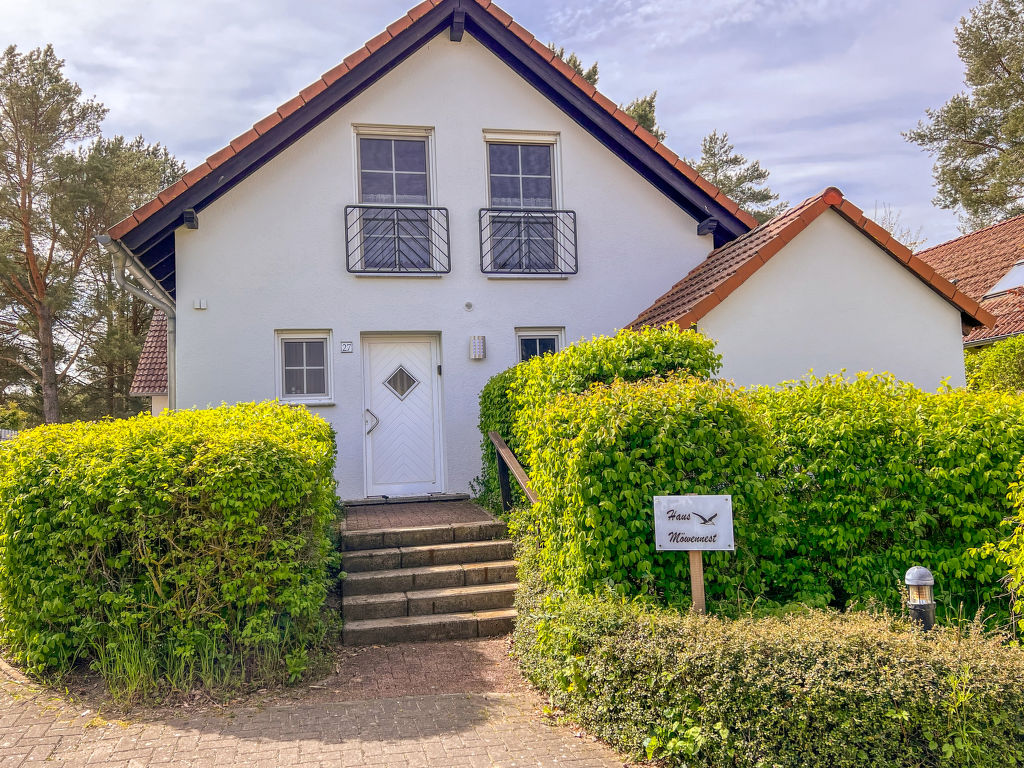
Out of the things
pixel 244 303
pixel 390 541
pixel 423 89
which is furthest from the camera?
pixel 423 89

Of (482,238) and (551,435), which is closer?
(551,435)

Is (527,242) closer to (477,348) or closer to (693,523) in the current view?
(477,348)

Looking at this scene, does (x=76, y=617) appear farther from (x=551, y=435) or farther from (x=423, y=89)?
(x=423, y=89)

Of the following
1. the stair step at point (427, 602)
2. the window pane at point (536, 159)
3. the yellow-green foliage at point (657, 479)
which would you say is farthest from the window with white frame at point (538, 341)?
the yellow-green foliage at point (657, 479)

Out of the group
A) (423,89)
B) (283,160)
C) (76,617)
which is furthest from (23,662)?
(423,89)

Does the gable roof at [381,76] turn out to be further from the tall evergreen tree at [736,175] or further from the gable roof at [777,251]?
the tall evergreen tree at [736,175]

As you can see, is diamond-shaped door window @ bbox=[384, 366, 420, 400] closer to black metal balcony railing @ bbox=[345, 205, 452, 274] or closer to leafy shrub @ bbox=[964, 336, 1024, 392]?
black metal balcony railing @ bbox=[345, 205, 452, 274]

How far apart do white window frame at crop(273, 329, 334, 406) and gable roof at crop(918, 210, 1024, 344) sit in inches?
480

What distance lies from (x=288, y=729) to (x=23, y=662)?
231 centimetres

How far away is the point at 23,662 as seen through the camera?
520 cm

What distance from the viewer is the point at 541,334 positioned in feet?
34.1

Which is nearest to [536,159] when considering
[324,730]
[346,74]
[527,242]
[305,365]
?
[527,242]

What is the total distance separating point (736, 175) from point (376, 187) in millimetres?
24804

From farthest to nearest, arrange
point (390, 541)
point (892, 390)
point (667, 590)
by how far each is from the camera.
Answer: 1. point (390, 541)
2. point (892, 390)
3. point (667, 590)
